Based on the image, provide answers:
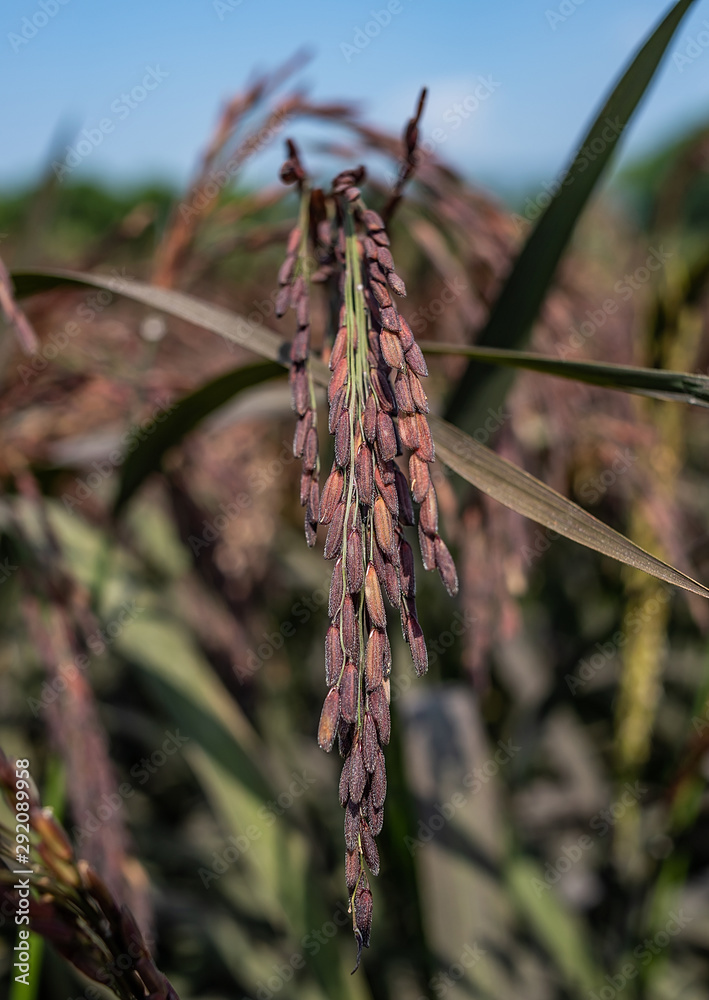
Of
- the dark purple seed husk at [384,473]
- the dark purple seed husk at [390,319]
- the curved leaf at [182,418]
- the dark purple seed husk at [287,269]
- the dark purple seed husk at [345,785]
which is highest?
the curved leaf at [182,418]

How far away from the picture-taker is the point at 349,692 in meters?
0.36

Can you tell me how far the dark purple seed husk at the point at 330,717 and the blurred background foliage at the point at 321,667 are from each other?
0.30 meters

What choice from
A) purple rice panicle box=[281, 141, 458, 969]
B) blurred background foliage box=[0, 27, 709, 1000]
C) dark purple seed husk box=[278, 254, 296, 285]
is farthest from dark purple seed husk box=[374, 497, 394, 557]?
blurred background foliage box=[0, 27, 709, 1000]

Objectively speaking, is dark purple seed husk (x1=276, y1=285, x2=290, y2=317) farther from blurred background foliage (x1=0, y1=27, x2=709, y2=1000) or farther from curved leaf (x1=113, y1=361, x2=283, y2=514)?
blurred background foliage (x1=0, y1=27, x2=709, y2=1000)

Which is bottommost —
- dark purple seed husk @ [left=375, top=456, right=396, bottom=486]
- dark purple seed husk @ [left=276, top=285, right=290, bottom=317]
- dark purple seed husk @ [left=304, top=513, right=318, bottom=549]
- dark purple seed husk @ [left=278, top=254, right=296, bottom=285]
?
dark purple seed husk @ [left=304, top=513, right=318, bottom=549]

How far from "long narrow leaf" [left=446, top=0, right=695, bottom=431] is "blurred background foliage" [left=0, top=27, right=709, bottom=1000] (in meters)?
0.06

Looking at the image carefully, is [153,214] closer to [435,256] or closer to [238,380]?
Answer: [435,256]

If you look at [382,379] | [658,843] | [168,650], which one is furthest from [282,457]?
[382,379]

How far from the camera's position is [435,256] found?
105 cm

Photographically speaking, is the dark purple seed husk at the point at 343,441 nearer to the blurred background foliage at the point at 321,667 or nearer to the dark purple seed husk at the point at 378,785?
the dark purple seed husk at the point at 378,785

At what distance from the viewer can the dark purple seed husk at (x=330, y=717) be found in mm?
367

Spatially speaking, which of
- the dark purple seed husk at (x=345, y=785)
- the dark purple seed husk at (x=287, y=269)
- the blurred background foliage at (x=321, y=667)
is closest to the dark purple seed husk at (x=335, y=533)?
the dark purple seed husk at (x=345, y=785)

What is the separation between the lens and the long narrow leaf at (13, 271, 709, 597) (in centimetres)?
47

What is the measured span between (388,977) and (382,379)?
3.26 feet
